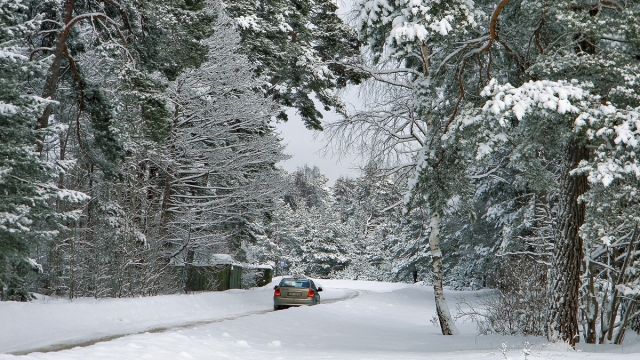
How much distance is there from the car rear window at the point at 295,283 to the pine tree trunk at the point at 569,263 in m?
14.7

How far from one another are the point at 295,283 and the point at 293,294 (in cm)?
67

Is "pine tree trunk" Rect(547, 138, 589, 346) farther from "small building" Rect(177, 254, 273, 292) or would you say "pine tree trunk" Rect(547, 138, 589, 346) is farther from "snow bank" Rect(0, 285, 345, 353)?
"small building" Rect(177, 254, 273, 292)

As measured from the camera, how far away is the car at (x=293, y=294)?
2328 cm

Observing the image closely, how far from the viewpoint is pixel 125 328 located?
1452 cm

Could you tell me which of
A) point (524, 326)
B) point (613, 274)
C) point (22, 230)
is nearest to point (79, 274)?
point (22, 230)

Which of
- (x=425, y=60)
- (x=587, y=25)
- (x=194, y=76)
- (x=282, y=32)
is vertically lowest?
(x=587, y=25)

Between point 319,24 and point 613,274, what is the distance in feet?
51.5

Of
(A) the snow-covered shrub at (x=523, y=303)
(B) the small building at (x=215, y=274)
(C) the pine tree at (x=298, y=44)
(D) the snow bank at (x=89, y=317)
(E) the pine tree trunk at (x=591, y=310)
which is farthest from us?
(B) the small building at (x=215, y=274)

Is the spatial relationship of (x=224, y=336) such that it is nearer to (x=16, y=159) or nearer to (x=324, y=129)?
(x=16, y=159)

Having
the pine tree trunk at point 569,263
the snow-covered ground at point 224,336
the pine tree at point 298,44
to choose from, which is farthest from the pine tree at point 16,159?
the pine tree at point 298,44

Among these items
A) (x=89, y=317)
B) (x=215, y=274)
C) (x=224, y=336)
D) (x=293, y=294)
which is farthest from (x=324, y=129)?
(x=215, y=274)

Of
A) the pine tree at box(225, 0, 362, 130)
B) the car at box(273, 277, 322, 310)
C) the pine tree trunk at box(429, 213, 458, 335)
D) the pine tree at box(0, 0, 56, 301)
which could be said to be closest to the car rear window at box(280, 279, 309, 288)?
the car at box(273, 277, 322, 310)

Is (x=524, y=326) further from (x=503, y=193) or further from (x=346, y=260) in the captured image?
(x=346, y=260)

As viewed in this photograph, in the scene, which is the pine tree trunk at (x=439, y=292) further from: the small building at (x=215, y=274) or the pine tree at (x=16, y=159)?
the small building at (x=215, y=274)
